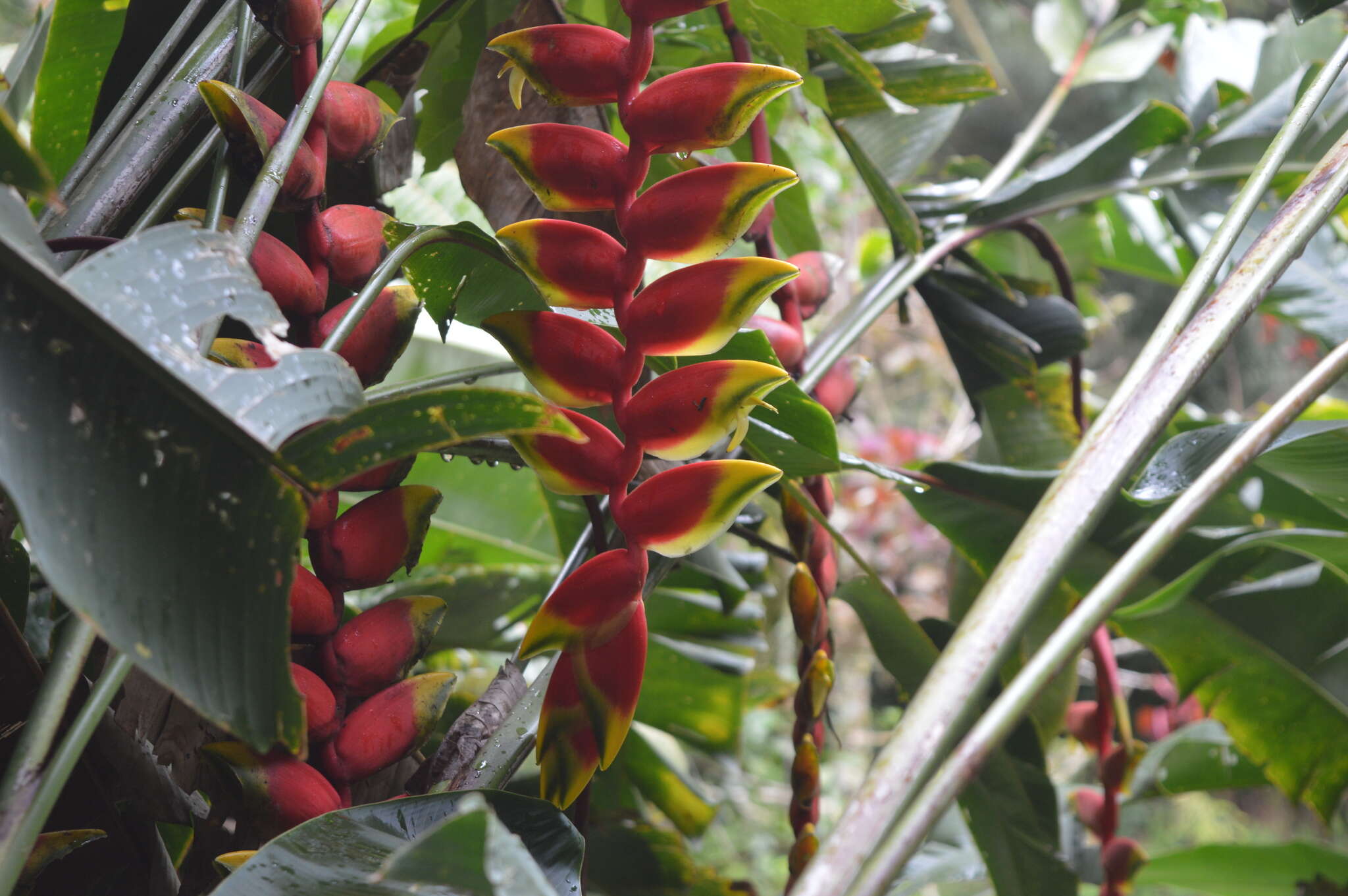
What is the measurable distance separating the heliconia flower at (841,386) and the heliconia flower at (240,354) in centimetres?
31

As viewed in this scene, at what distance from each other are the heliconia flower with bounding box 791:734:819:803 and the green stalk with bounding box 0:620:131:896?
0.27 meters

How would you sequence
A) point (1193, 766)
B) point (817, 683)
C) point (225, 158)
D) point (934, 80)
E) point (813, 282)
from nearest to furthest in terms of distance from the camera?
point (225, 158) < point (817, 683) < point (813, 282) < point (934, 80) < point (1193, 766)

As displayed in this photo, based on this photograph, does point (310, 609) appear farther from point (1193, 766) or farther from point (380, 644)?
point (1193, 766)

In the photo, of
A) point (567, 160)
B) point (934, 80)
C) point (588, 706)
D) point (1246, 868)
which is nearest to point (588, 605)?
point (588, 706)

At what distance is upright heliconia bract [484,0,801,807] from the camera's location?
0.85 ft

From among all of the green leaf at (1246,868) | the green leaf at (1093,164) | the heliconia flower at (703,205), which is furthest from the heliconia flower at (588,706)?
the green leaf at (1246,868)

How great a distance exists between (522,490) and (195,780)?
1.61ft

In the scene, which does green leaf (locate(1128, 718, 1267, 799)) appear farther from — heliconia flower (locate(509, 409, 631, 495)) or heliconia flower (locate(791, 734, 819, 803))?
heliconia flower (locate(509, 409, 631, 495))

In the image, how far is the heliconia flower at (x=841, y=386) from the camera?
51cm

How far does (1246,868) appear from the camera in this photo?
681 millimetres

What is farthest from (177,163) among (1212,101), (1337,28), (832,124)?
(1337,28)

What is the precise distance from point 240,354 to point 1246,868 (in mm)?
774

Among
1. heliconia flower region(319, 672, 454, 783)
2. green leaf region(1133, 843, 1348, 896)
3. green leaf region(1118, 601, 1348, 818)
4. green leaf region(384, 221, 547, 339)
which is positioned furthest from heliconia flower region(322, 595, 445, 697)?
green leaf region(1133, 843, 1348, 896)

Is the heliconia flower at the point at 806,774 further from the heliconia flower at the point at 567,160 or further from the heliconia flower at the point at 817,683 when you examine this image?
the heliconia flower at the point at 567,160
